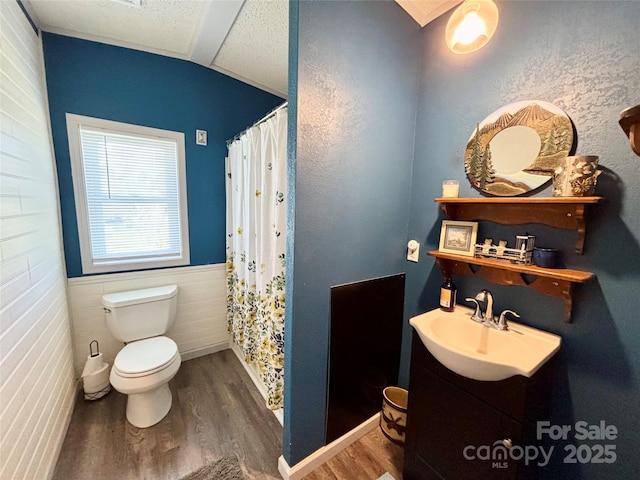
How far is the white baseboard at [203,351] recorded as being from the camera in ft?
7.48

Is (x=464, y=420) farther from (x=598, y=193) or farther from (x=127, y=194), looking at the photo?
(x=127, y=194)

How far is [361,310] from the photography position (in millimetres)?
1439

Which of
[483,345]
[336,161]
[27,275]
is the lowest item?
[483,345]

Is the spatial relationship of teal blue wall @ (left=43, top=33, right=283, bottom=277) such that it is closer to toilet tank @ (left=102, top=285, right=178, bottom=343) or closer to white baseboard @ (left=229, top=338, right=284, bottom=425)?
toilet tank @ (left=102, top=285, right=178, bottom=343)

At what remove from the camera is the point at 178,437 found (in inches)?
59.7

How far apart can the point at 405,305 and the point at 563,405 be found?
0.81m

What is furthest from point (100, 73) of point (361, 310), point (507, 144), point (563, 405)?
point (563, 405)

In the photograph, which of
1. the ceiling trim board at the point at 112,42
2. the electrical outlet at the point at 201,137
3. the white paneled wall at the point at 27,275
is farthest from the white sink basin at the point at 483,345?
the ceiling trim board at the point at 112,42

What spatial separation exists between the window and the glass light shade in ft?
6.48

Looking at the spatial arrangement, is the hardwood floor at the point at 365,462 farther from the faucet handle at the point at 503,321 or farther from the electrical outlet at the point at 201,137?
the electrical outlet at the point at 201,137

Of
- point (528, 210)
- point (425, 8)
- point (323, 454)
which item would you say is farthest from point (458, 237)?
point (323, 454)

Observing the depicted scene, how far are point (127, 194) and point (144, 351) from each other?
3.85 feet

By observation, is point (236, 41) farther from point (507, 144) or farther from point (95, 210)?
point (507, 144)

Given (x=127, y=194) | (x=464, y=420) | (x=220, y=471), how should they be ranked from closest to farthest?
1. (x=464, y=420)
2. (x=220, y=471)
3. (x=127, y=194)
